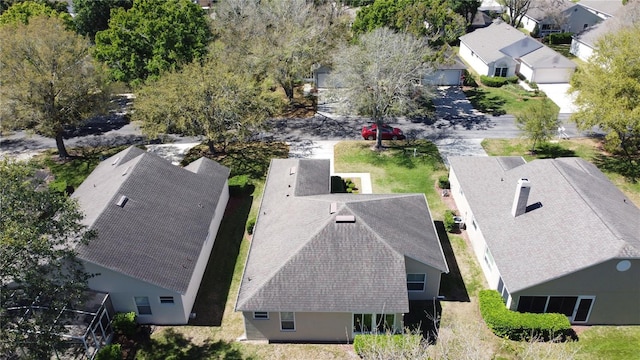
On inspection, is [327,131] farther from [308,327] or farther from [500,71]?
[500,71]

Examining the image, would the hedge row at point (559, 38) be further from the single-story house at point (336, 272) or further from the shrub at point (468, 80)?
the single-story house at point (336, 272)

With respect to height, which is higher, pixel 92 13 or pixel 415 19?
pixel 415 19

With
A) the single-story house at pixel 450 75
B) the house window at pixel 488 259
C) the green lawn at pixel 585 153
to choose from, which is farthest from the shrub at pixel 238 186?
the single-story house at pixel 450 75

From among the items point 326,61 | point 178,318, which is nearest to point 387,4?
point 326,61

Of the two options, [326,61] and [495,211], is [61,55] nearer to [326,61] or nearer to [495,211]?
[326,61]

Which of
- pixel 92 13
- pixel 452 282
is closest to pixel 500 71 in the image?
pixel 452 282

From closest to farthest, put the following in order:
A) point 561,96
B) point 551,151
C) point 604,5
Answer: point 551,151 → point 561,96 → point 604,5
